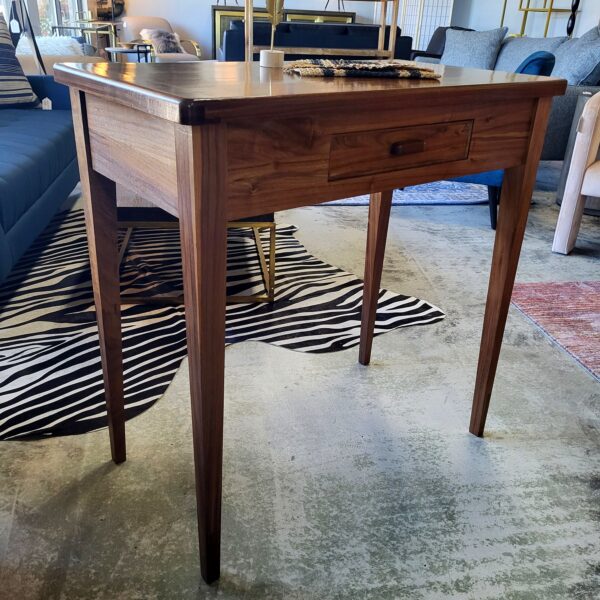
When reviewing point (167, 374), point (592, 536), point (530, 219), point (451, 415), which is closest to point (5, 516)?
point (167, 374)

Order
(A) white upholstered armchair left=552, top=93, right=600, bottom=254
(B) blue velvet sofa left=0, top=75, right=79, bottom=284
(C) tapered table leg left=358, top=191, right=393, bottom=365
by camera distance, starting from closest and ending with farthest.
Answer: (C) tapered table leg left=358, top=191, right=393, bottom=365 < (B) blue velvet sofa left=0, top=75, right=79, bottom=284 < (A) white upholstered armchair left=552, top=93, right=600, bottom=254

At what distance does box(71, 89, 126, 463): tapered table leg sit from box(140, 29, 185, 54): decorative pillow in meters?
5.91

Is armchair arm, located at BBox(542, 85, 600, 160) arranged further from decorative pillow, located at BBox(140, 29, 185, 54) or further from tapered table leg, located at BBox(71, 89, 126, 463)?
decorative pillow, located at BBox(140, 29, 185, 54)

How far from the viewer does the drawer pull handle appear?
2.83ft

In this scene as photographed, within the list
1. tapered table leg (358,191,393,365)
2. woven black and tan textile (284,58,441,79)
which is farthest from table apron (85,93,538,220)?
tapered table leg (358,191,393,365)

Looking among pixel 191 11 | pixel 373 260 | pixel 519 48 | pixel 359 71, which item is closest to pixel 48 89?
pixel 373 260

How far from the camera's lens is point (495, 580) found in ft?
3.17

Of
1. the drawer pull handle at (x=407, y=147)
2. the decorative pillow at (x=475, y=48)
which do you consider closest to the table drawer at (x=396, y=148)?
the drawer pull handle at (x=407, y=147)

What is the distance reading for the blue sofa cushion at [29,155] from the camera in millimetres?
1684

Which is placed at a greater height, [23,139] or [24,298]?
[23,139]

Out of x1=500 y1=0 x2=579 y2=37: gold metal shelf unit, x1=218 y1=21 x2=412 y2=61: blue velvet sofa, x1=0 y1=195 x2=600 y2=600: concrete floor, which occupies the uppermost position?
x1=500 y1=0 x2=579 y2=37: gold metal shelf unit

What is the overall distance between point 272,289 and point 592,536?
1173 mm

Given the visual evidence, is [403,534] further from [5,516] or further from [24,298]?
[24,298]

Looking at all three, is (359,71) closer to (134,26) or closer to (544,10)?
(544,10)
